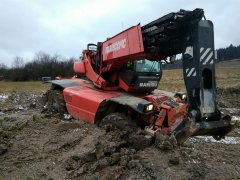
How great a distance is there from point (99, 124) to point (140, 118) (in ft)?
3.16

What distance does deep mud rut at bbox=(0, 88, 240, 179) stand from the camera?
5.48 metres

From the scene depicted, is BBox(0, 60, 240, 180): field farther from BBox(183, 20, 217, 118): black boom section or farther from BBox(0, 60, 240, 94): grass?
BBox(0, 60, 240, 94): grass

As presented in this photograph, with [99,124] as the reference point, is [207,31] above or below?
above

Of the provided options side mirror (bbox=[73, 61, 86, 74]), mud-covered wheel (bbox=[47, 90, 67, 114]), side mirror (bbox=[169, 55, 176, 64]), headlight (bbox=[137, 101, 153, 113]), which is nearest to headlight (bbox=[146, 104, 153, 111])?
headlight (bbox=[137, 101, 153, 113])

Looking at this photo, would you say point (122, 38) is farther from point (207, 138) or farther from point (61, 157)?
point (207, 138)

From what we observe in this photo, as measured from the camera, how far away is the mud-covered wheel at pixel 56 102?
10.2 m

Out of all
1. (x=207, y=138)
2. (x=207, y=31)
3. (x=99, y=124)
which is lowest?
(x=207, y=138)

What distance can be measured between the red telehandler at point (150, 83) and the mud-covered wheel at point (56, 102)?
0.03 metres

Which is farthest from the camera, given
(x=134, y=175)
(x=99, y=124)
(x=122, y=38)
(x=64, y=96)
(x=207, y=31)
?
(x=64, y=96)

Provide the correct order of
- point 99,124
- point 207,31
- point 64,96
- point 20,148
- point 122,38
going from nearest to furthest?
point 207,31, point 20,148, point 122,38, point 99,124, point 64,96

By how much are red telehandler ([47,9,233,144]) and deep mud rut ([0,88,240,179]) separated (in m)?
0.44

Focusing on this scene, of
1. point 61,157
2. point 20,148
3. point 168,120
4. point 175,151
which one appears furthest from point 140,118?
point 20,148

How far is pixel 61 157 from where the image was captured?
6.29 meters

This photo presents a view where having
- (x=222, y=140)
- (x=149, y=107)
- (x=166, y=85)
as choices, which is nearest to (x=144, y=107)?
(x=149, y=107)
